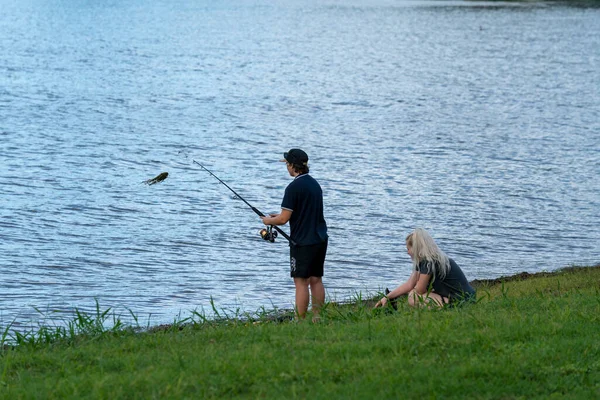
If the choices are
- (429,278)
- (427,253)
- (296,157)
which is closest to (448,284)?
(429,278)

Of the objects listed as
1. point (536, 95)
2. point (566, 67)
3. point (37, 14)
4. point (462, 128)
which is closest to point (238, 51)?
point (566, 67)

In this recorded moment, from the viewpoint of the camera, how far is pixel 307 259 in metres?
9.48

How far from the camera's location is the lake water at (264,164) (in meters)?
13.9

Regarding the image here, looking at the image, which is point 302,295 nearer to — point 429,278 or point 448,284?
point 429,278

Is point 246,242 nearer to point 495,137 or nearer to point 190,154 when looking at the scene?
point 190,154

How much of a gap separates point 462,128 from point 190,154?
30.7ft

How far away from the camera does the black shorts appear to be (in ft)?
31.1

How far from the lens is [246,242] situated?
620 inches

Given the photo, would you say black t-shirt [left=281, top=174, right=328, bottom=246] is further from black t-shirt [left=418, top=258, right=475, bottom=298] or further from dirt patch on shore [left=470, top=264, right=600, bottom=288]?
dirt patch on shore [left=470, top=264, right=600, bottom=288]

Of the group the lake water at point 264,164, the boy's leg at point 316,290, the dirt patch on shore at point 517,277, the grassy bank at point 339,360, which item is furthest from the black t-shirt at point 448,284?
the dirt patch on shore at point 517,277

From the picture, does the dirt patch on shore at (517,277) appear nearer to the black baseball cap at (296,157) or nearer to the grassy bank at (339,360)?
the black baseball cap at (296,157)

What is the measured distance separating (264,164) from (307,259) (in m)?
13.7

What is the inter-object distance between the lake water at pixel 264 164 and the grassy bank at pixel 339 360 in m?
3.19

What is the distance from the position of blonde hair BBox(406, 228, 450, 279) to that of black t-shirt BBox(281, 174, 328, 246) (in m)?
0.98
